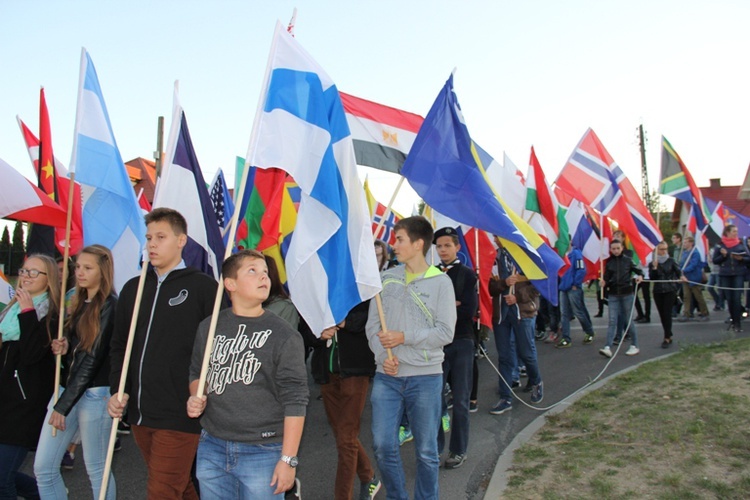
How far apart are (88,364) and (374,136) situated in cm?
285

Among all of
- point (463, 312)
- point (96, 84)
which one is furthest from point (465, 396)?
point (96, 84)

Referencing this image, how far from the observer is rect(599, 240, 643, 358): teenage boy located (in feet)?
30.3

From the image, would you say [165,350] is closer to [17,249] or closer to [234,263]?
[234,263]

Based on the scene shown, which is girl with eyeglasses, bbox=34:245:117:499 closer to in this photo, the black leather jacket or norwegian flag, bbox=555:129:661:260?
the black leather jacket

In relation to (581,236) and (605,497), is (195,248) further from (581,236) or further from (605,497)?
(581,236)

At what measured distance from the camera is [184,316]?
3.24m

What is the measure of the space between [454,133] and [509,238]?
3.26 ft

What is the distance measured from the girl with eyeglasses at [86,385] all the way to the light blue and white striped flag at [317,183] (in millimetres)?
1272

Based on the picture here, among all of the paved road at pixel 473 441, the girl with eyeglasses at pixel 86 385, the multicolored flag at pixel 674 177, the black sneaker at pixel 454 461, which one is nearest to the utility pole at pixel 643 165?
the multicolored flag at pixel 674 177

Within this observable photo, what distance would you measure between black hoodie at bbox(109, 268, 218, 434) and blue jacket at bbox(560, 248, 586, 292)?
872 centimetres

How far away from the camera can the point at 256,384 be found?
9.11ft

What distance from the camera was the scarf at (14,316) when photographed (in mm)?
3682

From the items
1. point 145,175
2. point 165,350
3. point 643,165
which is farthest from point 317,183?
point 643,165

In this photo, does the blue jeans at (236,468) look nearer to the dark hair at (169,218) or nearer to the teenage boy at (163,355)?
the teenage boy at (163,355)
